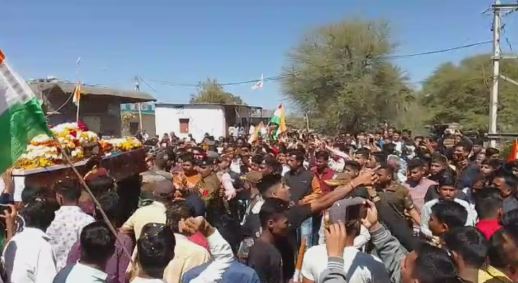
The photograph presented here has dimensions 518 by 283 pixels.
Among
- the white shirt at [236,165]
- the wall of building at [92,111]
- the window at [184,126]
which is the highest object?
the wall of building at [92,111]

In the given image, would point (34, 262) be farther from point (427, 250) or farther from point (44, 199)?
point (427, 250)

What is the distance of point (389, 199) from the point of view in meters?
6.05

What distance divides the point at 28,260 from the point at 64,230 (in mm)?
764

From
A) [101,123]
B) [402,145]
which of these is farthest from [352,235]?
[101,123]

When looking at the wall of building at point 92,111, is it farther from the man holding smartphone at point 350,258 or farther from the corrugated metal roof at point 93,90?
the man holding smartphone at point 350,258

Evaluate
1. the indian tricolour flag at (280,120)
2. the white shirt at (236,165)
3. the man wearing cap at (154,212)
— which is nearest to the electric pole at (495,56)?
the indian tricolour flag at (280,120)

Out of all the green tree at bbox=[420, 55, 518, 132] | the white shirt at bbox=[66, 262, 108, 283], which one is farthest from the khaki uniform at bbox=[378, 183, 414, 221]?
the green tree at bbox=[420, 55, 518, 132]

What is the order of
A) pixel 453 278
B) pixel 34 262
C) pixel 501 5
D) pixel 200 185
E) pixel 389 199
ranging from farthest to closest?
pixel 501 5
pixel 200 185
pixel 389 199
pixel 34 262
pixel 453 278

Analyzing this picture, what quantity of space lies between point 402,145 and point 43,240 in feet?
45.1

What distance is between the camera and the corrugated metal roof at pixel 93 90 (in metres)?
17.3

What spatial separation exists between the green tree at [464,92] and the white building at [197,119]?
44.0 feet

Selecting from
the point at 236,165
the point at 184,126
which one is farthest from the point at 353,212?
the point at 184,126

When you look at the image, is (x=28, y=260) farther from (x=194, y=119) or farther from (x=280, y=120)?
(x=194, y=119)

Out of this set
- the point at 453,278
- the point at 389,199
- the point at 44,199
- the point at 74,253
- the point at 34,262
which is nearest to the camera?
the point at 453,278
